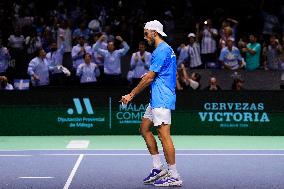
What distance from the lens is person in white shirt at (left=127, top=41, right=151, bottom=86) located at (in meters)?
18.0

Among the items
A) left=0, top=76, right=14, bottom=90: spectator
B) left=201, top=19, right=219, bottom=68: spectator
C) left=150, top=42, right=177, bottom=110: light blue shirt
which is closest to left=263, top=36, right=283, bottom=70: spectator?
left=201, top=19, right=219, bottom=68: spectator

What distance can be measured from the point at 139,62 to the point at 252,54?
3166 mm

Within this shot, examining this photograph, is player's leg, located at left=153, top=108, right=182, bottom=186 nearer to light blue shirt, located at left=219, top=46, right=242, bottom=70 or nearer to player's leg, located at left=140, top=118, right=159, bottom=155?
player's leg, located at left=140, top=118, right=159, bottom=155

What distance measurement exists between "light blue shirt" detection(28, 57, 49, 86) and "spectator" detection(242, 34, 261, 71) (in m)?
5.15

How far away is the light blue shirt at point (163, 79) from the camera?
31.4 feet

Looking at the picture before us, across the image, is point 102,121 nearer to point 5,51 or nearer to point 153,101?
point 5,51

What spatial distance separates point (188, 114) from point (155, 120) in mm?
7586

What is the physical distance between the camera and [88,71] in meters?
18.1

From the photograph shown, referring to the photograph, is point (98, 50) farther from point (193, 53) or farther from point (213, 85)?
point (213, 85)

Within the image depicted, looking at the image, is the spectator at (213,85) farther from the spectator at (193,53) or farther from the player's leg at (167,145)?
the player's leg at (167,145)

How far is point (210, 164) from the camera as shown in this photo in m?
11.9

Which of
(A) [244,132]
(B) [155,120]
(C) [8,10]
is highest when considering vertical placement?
(C) [8,10]

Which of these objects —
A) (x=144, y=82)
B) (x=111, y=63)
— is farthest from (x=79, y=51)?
(x=144, y=82)

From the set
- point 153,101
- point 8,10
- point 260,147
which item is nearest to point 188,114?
point 260,147
